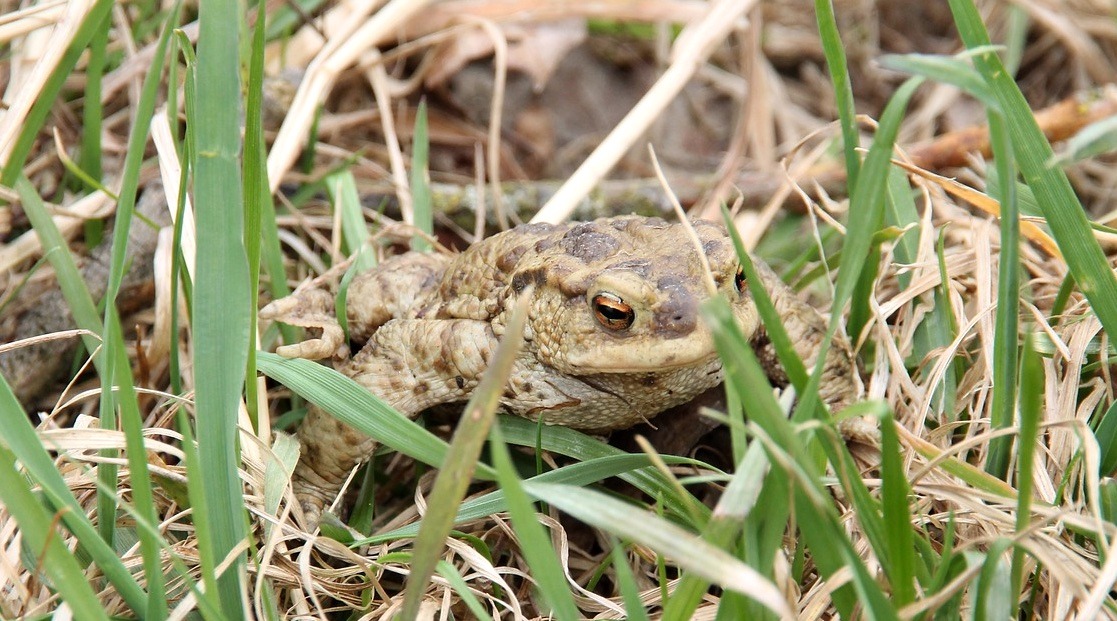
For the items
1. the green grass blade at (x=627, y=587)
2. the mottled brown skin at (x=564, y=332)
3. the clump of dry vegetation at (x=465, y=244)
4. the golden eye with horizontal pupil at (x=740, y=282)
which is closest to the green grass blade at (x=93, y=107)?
the clump of dry vegetation at (x=465, y=244)

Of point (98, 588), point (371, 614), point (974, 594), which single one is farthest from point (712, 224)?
point (98, 588)

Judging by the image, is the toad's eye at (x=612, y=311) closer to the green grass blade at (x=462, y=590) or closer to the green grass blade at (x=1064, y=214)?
the green grass blade at (x=462, y=590)

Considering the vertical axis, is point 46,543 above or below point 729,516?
below

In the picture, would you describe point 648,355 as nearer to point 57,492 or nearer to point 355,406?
point 355,406

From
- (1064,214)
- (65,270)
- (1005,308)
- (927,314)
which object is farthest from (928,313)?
(65,270)

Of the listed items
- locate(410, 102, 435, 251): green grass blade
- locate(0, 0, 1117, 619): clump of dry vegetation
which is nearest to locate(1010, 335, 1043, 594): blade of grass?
locate(0, 0, 1117, 619): clump of dry vegetation
